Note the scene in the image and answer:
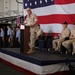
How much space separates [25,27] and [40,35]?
181 cm

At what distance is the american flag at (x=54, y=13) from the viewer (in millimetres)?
6414

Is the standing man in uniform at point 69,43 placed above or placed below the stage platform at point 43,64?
above

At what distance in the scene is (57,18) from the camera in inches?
271

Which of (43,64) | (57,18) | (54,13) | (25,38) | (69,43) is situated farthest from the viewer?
(54,13)

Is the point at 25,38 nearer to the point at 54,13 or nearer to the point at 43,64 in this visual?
the point at 43,64

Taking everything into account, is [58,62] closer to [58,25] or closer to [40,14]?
[58,25]

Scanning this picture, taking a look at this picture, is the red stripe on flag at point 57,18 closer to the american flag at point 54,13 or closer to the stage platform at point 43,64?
the american flag at point 54,13

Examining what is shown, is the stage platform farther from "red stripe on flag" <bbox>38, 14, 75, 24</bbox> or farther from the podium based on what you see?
"red stripe on flag" <bbox>38, 14, 75, 24</bbox>

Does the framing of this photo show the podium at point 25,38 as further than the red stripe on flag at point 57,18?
No

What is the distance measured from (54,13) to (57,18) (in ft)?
0.82

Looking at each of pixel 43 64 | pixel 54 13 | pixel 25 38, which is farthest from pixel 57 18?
pixel 43 64

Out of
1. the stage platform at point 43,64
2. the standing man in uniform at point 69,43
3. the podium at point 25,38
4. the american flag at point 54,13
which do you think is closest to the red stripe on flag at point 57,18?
the american flag at point 54,13

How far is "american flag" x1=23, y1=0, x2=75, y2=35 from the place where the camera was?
641 cm

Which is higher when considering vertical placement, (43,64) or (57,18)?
(57,18)
